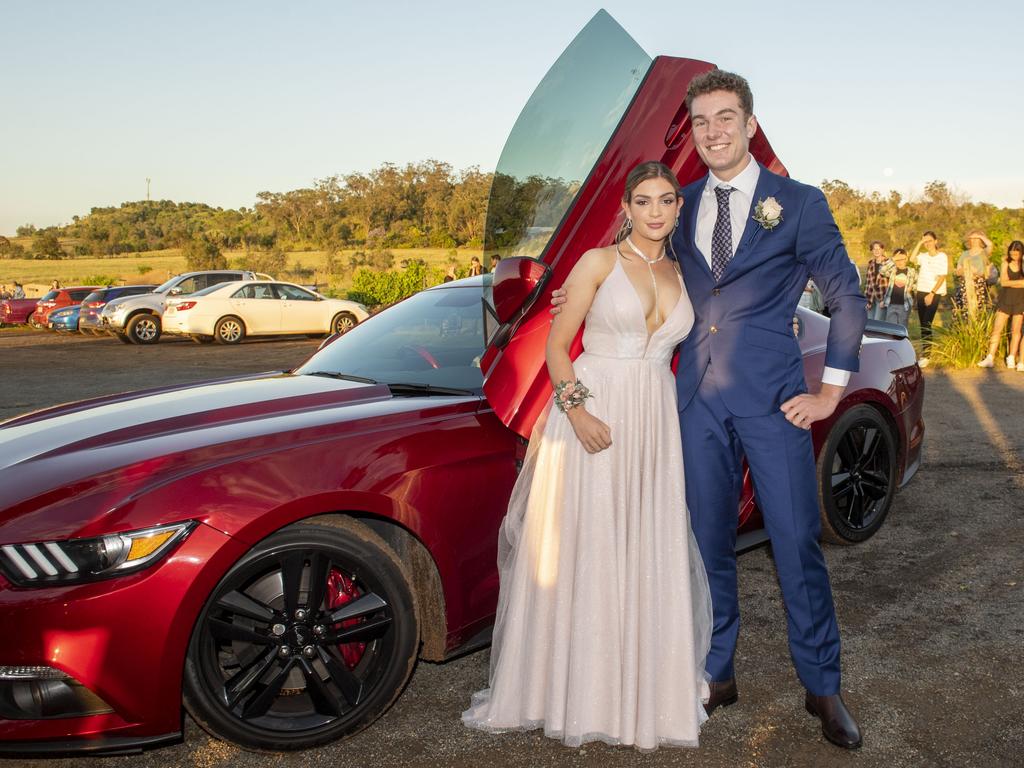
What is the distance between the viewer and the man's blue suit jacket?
8.78ft

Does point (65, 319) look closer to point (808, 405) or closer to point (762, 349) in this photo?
point (762, 349)

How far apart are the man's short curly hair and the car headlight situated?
6.75 feet

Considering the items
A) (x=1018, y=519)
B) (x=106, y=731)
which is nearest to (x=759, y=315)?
(x=106, y=731)

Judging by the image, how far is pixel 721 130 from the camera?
271cm

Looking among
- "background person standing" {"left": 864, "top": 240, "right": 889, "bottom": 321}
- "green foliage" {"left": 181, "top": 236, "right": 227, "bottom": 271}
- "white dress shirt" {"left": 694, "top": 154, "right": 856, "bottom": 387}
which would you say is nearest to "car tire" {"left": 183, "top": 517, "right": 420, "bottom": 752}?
"white dress shirt" {"left": 694, "top": 154, "right": 856, "bottom": 387}

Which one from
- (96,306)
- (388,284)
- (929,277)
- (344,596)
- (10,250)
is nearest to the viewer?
(344,596)

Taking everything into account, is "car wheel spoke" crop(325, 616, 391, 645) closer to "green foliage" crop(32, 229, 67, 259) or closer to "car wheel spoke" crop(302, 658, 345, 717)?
Result: "car wheel spoke" crop(302, 658, 345, 717)

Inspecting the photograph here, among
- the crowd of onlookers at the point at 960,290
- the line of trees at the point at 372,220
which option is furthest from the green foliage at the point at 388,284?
the crowd of onlookers at the point at 960,290

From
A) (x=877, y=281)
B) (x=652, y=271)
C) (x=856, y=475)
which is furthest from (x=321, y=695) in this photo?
(x=877, y=281)

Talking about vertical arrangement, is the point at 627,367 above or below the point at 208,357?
above

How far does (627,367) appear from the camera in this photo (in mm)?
2811

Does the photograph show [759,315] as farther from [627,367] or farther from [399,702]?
[399,702]

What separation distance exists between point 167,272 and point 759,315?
178 feet

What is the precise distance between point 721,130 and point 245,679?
2.19 m
